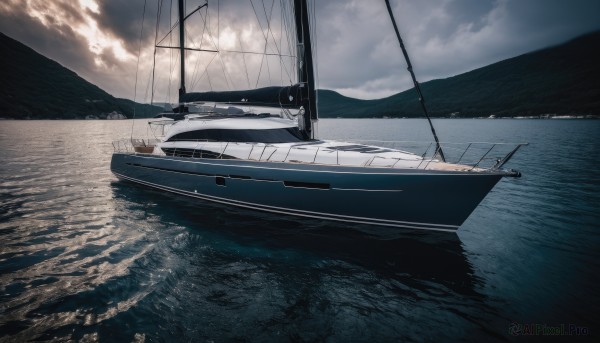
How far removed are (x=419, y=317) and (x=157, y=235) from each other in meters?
6.55

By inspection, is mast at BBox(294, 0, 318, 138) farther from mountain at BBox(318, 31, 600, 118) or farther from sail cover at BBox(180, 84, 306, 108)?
mountain at BBox(318, 31, 600, 118)

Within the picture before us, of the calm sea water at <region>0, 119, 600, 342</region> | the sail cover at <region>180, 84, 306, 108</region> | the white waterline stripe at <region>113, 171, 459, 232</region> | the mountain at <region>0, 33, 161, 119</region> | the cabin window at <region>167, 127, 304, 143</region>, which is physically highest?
the mountain at <region>0, 33, 161, 119</region>

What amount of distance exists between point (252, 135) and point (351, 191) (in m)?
4.24

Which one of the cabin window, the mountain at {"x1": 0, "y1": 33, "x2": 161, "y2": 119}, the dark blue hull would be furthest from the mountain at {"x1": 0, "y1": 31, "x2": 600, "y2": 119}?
the dark blue hull

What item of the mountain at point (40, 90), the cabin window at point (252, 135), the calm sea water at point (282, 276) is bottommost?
the calm sea water at point (282, 276)

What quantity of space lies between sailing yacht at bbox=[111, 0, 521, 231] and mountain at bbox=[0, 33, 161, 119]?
15015 cm

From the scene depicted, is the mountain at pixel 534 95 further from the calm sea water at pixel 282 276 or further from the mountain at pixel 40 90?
the mountain at pixel 40 90

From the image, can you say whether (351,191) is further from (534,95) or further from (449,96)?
(449,96)

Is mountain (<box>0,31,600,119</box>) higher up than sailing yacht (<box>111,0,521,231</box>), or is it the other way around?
mountain (<box>0,31,600,119</box>)

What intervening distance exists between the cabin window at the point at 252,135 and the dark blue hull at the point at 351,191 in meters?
1.09

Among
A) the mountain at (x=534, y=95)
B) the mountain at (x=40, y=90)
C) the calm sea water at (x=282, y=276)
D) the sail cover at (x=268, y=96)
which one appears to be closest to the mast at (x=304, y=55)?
the sail cover at (x=268, y=96)

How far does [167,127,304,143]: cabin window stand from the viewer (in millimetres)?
9203

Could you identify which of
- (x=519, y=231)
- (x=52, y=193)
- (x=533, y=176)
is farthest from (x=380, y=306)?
(x=533, y=176)

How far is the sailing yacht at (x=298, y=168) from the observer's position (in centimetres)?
639
